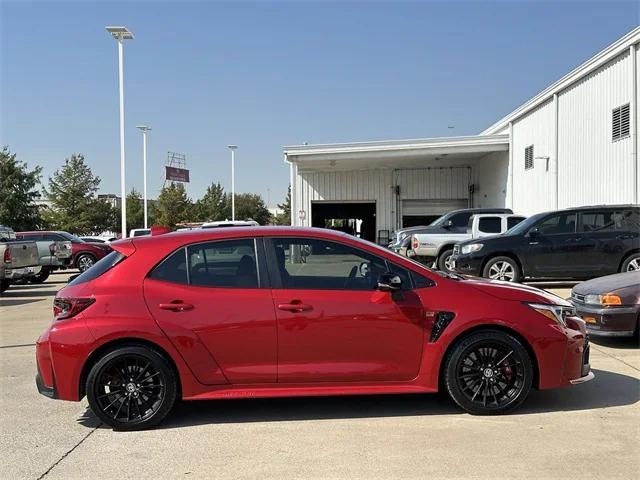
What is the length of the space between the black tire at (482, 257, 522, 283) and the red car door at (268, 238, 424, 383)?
8.40m

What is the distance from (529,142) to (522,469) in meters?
21.3

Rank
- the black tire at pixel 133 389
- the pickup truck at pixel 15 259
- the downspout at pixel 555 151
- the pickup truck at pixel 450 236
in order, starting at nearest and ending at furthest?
the black tire at pixel 133 389 < the pickup truck at pixel 15 259 < the pickup truck at pixel 450 236 < the downspout at pixel 555 151

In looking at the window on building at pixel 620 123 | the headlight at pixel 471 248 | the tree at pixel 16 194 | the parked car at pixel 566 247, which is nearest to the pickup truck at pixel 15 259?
the headlight at pixel 471 248

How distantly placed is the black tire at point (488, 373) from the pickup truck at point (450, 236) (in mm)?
11947

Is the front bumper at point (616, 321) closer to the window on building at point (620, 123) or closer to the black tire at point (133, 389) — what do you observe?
the black tire at point (133, 389)

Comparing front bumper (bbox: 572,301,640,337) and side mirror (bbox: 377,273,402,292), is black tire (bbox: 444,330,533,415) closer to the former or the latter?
side mirror (bbox: 377,273,402,292)

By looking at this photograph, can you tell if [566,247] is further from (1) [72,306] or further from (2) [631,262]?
(1) [72,306]

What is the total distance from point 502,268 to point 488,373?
8.29m

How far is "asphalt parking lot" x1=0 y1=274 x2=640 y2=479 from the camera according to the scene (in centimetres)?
404

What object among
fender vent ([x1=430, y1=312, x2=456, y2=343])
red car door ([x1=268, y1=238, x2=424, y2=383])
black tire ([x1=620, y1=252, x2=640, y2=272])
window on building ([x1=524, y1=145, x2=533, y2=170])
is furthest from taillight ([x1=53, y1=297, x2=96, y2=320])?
window on building ([x1=524, y1=145, x2=533, y2=170])

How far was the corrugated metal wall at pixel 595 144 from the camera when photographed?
16.1 m

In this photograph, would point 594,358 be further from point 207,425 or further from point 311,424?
point 207,425

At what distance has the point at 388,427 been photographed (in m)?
4.84

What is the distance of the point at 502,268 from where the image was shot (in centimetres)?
1285
